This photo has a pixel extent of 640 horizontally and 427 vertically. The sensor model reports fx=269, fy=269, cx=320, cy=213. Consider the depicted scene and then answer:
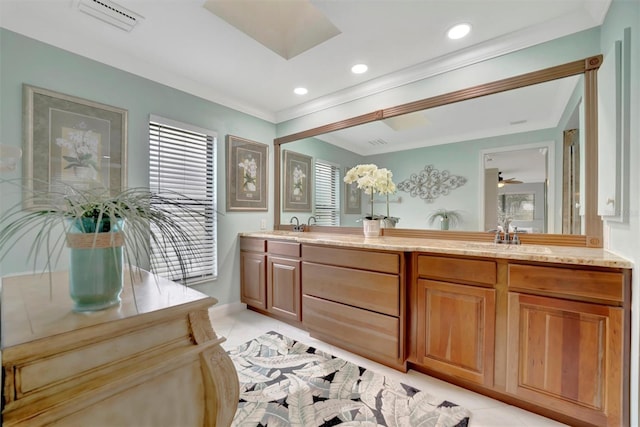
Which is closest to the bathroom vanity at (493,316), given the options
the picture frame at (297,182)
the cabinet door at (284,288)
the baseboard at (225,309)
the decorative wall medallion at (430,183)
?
the cabinet door at (284,288)

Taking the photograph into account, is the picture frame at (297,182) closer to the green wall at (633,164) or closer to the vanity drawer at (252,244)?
the vanity drawer at (252,244)

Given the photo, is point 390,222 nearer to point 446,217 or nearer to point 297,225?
point 446,217

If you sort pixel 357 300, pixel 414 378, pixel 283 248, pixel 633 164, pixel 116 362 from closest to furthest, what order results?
pixel 116 362 < pixel 633 164 < pixel 414 378 < pixel 357 300 < pixel 283 248

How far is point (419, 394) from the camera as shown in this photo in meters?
1.78

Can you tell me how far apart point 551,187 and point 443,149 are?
0.83 meters

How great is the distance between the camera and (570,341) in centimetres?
146

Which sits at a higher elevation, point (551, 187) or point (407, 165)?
point (407, 165)

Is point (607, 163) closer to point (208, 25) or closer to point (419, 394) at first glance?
point (419, 394)

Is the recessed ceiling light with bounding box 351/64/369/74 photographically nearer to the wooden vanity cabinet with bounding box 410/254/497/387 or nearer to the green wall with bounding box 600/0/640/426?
the green wall with bounding box 600/0/640/426

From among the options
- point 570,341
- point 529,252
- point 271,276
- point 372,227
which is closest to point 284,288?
point 271,276

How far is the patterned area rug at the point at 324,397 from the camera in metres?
1.57

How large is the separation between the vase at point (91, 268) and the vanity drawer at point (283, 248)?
6.23 feet

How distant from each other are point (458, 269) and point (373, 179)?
1.22 meters

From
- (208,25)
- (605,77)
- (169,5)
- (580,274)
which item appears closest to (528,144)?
(605,77)
